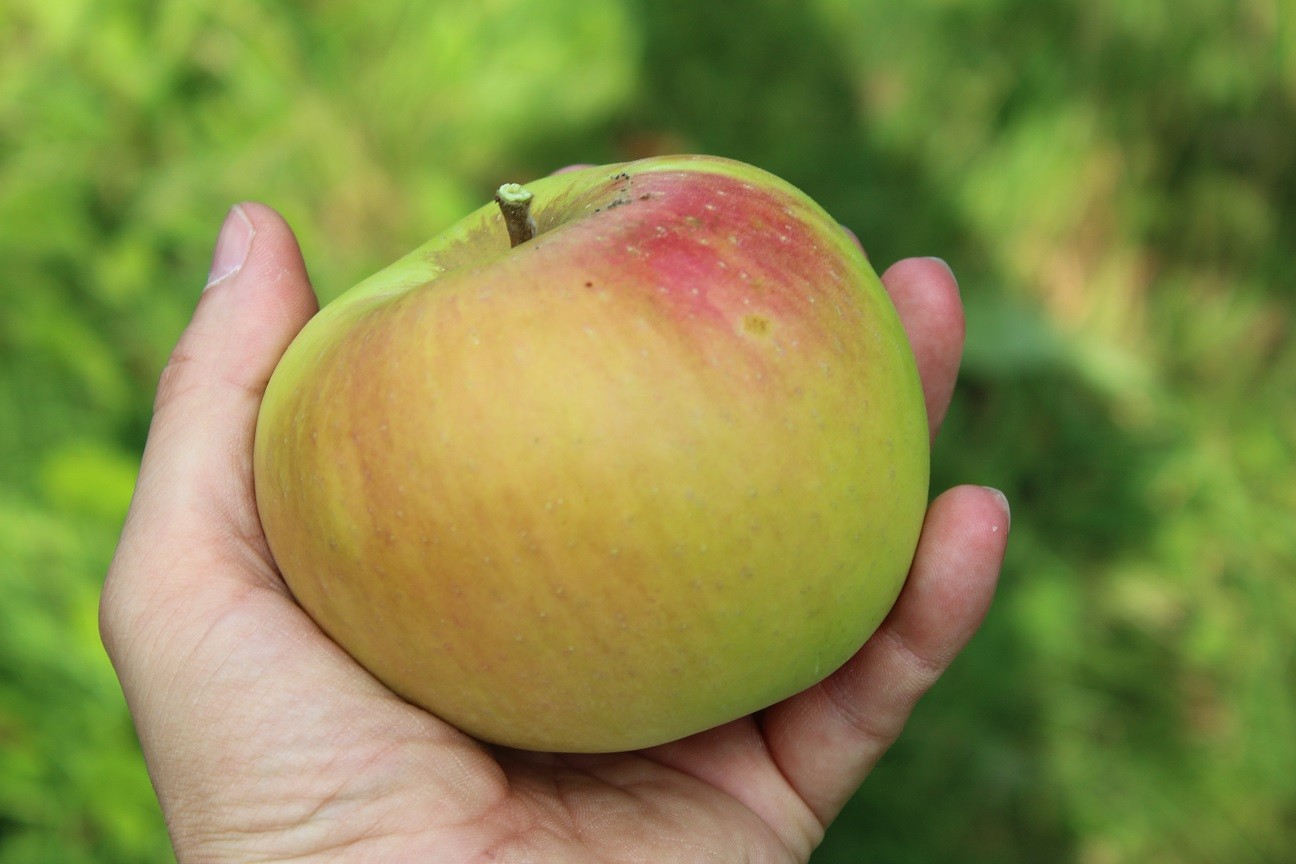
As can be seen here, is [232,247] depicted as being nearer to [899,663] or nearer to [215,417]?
[215,417]

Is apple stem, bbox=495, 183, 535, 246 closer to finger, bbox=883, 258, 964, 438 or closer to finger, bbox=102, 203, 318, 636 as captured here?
finger, bbox=102, 203, 318, 636

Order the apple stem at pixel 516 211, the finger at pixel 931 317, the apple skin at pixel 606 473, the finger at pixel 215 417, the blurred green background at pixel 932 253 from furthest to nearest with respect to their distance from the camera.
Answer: the blurred green background at pixel 932 253 < the finger at pixel 931 317 < the finger at pixel 215 417 < the apple stem at pixel 516 211 < the apple skin at pixel 606 473

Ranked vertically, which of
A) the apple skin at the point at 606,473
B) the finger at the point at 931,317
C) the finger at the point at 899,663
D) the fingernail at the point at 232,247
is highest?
the fingernail at the point at 232,247

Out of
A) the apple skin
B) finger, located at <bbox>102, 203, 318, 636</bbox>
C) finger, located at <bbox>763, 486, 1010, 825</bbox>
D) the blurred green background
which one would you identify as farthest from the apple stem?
the blurred green background

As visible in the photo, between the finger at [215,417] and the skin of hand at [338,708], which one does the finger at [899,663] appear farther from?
the finger at [215,417]

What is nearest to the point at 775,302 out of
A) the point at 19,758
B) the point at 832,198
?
the point at 19,758

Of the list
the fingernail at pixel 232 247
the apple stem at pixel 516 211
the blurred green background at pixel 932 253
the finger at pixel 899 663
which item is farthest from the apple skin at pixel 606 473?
the blurred green background at pixel 932 253

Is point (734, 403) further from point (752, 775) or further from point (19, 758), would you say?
point (19, 758)

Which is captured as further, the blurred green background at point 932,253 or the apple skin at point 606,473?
the blurred green background at point 932,253
